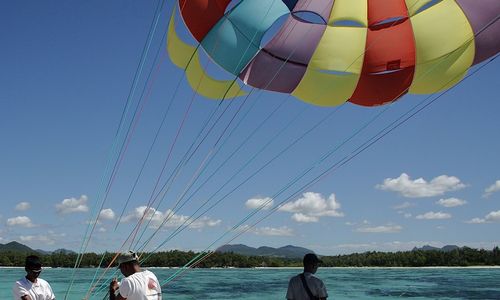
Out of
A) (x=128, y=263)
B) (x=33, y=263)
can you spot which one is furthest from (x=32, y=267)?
(x=128, y=263)

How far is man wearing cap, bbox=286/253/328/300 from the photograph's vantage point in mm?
3818

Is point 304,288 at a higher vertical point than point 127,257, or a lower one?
lower

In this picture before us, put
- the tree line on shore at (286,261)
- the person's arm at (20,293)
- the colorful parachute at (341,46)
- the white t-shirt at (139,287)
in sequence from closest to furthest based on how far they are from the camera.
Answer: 1. the white t-shirt at (139,287)
2. the person's arm at (20,293)
3. the colorful parachute at (341,46)
4. the tree line on shore at (286,261)

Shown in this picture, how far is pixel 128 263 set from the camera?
11.5ft

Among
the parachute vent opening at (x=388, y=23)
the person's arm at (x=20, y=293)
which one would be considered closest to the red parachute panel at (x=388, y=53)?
the parachute vent opening at (x=388, y=23)

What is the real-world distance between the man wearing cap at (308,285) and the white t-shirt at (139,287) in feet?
3.30

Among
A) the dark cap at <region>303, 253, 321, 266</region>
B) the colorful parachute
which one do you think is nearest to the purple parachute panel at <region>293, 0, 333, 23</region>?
the colorful parachute

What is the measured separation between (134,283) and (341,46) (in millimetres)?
4508

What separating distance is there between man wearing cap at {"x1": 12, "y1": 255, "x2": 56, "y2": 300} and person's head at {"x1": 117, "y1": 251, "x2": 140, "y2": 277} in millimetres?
Result: 910

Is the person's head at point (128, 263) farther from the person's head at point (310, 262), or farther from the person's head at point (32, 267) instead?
the person's head at point (310, 262)

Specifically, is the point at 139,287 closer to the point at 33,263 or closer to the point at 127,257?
the point at 127,257

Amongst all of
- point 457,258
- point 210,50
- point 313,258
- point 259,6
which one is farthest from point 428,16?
point 457,258

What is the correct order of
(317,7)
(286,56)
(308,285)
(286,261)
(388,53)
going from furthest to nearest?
1. (286,261)
2. (286,56)
3. (388,53)
4. (317,7)
5. (308,285)

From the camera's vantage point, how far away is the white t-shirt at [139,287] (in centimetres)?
340
